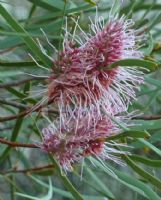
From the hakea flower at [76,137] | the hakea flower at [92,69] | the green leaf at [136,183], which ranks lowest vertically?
the green leaf at [136,183]

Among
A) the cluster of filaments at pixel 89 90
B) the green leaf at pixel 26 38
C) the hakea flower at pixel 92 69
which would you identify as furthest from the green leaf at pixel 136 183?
the green leaf at pixel 26 38

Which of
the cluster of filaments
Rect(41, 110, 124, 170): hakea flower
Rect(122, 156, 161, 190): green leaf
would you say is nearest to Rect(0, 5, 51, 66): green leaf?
the cluster of filaments

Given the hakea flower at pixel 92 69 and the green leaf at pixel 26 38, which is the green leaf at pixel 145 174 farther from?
the green leaf at pixel 26 38

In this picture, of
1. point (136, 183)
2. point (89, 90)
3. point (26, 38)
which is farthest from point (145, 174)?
point (26, 38)

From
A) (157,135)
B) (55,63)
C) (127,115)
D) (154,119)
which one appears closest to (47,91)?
(55,63)

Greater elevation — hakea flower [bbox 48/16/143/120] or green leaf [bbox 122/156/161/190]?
hakea flower [bbox 48/16/143/120]

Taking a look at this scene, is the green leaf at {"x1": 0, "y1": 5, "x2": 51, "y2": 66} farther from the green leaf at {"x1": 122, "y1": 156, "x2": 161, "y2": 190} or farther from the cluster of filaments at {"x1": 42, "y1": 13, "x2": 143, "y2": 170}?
the green leaf at {"x1": 122, "y1": 156, "x2": 161, "y2": 190}

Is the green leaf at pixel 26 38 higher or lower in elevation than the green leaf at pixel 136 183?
higher

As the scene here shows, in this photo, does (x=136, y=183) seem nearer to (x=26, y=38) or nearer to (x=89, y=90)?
(x=89, y=90)

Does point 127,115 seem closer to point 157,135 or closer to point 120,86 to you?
point 120,86
